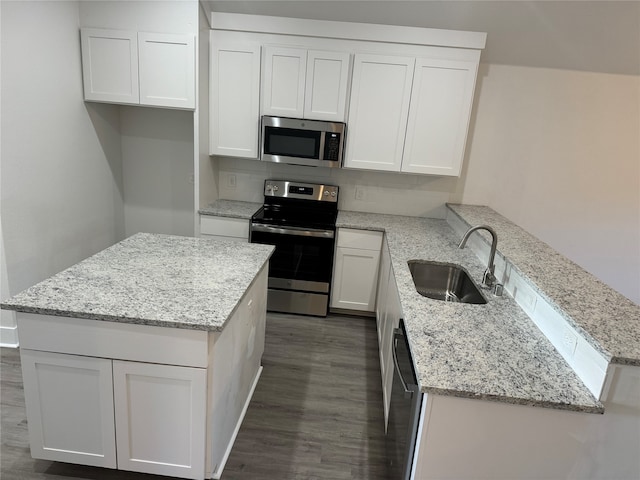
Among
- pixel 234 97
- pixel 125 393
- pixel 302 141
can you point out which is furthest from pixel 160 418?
pixel 234 97

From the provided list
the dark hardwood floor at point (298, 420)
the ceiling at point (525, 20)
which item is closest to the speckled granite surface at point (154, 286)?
the dark hardwood floor at point (298, 420)

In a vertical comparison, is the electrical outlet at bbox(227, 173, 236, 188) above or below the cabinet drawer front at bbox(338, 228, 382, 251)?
above

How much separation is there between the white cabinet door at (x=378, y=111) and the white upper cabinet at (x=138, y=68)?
130 centimetres

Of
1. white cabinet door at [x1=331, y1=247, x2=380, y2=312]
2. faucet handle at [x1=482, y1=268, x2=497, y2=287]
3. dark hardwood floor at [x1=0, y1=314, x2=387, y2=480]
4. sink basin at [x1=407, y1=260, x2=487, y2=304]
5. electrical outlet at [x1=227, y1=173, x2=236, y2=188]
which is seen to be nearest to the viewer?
dark hardwood floor at [x1=0, y1=314, x2=387, y2=480]

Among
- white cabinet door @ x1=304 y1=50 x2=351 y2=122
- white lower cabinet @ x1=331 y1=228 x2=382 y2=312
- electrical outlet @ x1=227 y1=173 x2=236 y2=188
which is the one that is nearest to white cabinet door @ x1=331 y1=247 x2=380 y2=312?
white lower cabinet @ x1=331 y1=228 x2=382 y2=312

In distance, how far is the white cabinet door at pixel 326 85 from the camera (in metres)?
3.25

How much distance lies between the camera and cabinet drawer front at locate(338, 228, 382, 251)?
340cm

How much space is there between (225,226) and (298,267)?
2.28ft

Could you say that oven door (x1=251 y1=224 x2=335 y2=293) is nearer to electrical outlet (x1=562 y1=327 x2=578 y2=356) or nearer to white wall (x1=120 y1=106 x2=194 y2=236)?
white wall (x1=120 y1=106 x2=194 y2=236)

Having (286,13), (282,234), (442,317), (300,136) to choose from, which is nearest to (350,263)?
(282,234)

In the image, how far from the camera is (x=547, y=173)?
3697 mm

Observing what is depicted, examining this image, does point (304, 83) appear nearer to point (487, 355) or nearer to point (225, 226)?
point (225, 226)

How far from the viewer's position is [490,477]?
137 centimetres

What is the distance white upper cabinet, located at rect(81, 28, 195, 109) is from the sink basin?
84.3 inches
